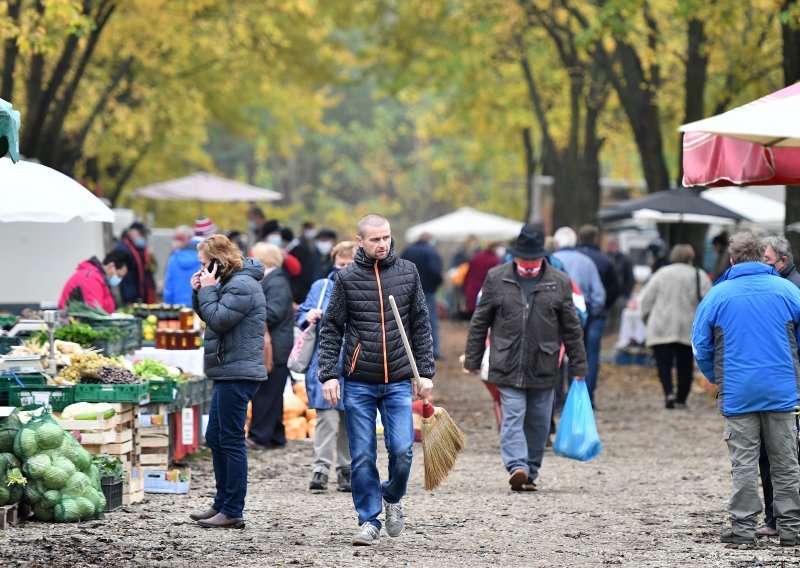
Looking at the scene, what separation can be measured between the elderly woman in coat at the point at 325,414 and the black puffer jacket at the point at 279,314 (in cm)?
162

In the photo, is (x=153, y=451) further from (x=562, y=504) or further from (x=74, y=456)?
(x=562, y=504)

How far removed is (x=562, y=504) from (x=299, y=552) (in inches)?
110

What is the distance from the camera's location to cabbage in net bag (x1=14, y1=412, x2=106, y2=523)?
9.16 meters

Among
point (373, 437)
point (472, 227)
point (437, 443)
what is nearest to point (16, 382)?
point (373, 437)

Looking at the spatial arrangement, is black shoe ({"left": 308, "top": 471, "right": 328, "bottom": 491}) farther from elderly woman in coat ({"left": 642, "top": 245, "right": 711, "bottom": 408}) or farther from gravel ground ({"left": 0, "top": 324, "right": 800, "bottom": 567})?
elderly woman in coat ({"left": 642, "top": 245, "right": 711, "bottom": 408})

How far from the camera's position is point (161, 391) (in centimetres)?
1102

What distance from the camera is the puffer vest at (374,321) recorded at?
8383mm

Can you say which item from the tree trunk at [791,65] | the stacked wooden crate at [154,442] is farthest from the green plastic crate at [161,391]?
the tree trunk at [791,65]

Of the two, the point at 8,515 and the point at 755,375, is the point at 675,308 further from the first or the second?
the point at 8,515

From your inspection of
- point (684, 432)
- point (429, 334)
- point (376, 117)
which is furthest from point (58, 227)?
point (376, 117)

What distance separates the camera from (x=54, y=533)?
8.80m

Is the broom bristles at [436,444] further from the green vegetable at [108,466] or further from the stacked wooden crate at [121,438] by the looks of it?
the stacked wooden crate at [121,438]

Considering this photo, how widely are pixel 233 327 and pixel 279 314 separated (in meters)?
3.94

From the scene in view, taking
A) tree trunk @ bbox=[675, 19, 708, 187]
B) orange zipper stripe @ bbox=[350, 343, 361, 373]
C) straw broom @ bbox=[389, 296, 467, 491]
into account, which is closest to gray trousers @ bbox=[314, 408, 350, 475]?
straw broom @ bbox=[389, 296, 467, 491]
